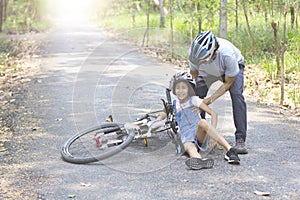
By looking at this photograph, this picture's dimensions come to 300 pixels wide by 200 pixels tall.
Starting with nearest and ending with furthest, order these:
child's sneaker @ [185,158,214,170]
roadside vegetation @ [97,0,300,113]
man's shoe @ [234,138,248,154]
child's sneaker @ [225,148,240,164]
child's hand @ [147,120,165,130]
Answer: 1. child's sneaker @ [185,158,214,170]
2. child's sneaker @ [225,148,240,164]
3. man's shoe @ [234,138,248,154]
4. child's hand @ [147,120,165,130]
5. roadside vegetation @ [97,0,300,113]

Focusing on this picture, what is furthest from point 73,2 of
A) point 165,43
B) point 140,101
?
point 140,101

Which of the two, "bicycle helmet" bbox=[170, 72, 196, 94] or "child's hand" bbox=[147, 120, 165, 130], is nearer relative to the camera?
"bicycle helmet" bbox=[170, 72, 196, 94]

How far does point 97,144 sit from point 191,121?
125 cm

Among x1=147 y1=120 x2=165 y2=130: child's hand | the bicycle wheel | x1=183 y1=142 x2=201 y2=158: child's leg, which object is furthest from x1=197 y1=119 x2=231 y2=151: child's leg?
the bicycle wheel

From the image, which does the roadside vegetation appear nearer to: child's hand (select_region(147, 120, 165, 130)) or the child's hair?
the child's hair

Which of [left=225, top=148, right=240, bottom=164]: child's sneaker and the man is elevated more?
the man

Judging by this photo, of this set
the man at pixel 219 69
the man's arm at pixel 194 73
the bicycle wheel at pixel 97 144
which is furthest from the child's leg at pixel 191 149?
the man's arm at pixel 194 73

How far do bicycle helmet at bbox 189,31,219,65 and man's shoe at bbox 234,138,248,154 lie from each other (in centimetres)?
114

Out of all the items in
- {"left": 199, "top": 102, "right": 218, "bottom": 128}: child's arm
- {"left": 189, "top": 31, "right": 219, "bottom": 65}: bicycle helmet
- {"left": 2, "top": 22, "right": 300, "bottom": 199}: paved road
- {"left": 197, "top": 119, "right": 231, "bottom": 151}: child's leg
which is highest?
{"left": 189, "top": 31, "right": 219, "bottom": 65}: bicycle helmet

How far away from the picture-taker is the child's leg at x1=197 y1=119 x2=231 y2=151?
498 centimetres

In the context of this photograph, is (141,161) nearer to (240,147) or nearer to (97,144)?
(97,144)

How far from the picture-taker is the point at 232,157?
4.84 meters

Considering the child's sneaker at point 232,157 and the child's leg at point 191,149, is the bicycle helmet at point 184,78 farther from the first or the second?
the child's sneaker at point 232,157

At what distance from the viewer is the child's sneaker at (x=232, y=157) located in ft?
15.8
